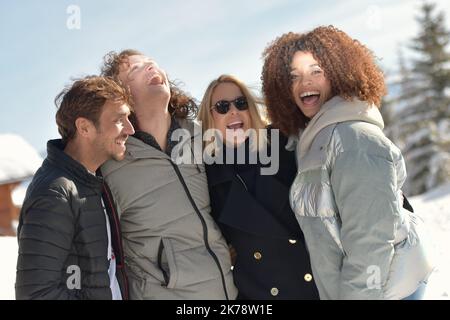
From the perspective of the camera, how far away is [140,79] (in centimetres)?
391

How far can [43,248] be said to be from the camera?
8.96 ft

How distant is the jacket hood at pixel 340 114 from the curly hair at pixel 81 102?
4.60 ft

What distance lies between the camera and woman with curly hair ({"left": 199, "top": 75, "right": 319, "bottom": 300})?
11.1 feet

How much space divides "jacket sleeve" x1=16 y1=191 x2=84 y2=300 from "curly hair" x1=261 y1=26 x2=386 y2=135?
1699 millimetres

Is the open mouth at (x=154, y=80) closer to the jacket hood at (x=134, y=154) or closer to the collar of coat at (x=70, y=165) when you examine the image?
the jacket hood at (x=134, y=154)

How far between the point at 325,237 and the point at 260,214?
649 mm

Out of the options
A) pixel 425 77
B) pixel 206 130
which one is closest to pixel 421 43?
pixel 425 77

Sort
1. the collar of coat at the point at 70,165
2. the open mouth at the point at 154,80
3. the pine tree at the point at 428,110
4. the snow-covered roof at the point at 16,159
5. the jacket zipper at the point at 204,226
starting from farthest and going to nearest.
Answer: the pine tree at the point at 428,110, the snow-covered roof at the point at 16,159, the open mouth at the point at 154,80, the jacket zipper at the point at 204,226, the collar of coat at the point at 70,165

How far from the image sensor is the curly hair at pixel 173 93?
13.4ft

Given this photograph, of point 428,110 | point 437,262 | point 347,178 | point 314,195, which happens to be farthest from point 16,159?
point 428,110

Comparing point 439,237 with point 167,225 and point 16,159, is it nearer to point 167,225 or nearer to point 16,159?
point 167,225

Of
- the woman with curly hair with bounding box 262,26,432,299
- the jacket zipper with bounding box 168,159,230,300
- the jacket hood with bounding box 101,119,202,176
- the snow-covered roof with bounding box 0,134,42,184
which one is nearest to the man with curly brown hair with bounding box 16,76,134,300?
the jacket hood with bounding box 101,119,202,176

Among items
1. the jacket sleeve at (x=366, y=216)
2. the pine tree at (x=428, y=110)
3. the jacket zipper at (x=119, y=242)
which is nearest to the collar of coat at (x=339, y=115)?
the jacket sleeve at (x=366, y=216)

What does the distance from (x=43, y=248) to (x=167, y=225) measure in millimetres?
944
